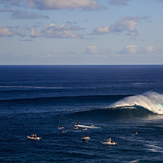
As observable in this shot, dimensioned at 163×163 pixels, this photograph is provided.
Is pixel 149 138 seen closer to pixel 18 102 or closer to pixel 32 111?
pixel 32 111

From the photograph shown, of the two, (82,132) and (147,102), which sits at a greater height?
(147,102)

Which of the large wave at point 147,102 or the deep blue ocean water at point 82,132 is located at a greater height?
the large wave at point 147,102

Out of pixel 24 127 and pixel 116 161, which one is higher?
pixel 24 127

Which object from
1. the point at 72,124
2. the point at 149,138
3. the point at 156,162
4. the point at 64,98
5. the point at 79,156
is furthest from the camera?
the point at 64,98

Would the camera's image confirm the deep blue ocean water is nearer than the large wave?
Yes

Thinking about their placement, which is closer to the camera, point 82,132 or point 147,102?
point 82,132

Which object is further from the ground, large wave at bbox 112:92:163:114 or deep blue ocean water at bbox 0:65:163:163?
large wave at bbox 112:92:163:114

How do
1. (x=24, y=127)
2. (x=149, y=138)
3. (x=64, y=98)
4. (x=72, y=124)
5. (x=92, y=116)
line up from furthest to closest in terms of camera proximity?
1. (x=64, y=98)
2. (x=92, y=116)
3. (x=72, y=124)
4. (x=24, y=127)
5. (x=149, y=138)

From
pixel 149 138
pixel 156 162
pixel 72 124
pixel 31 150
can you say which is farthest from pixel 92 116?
pixel 156 162
